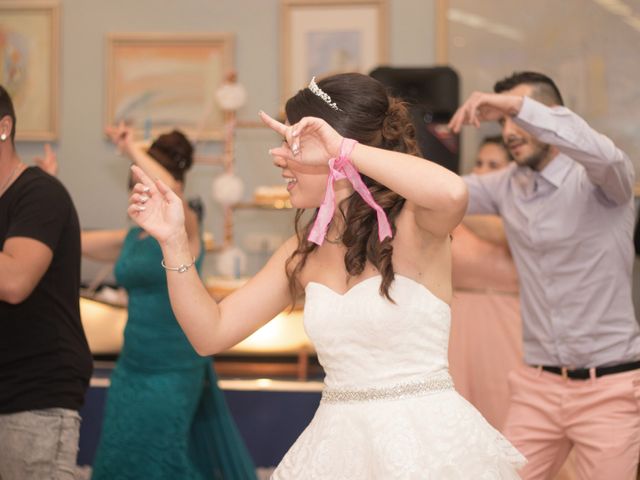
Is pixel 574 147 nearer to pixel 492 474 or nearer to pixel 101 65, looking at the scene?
pixel 492 474

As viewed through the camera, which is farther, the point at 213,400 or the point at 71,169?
the point at 71,169

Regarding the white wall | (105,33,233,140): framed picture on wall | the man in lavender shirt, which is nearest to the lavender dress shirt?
the man in lavender shirt

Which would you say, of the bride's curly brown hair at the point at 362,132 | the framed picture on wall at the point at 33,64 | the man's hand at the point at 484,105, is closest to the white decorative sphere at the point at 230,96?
the framed picture on wall at the point at 33,64

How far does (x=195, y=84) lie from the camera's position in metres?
6.10

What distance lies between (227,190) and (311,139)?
3750mm

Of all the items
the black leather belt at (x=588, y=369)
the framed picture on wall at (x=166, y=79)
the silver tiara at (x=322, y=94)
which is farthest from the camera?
the framed picture on wall at (x=166, y=79)

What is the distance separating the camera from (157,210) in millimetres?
1861

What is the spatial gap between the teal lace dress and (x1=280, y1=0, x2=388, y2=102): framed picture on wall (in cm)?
264

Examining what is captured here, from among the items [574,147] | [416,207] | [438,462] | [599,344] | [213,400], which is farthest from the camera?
[213,400]

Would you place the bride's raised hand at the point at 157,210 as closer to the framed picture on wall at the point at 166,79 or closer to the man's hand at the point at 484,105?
the man's hand at the point at 484,105

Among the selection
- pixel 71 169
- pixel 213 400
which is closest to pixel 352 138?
pixel 213 400

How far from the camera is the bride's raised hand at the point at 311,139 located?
1.73 m

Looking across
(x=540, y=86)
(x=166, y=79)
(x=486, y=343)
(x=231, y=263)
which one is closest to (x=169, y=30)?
(x=166, y=79)

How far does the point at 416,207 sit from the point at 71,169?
463cm
